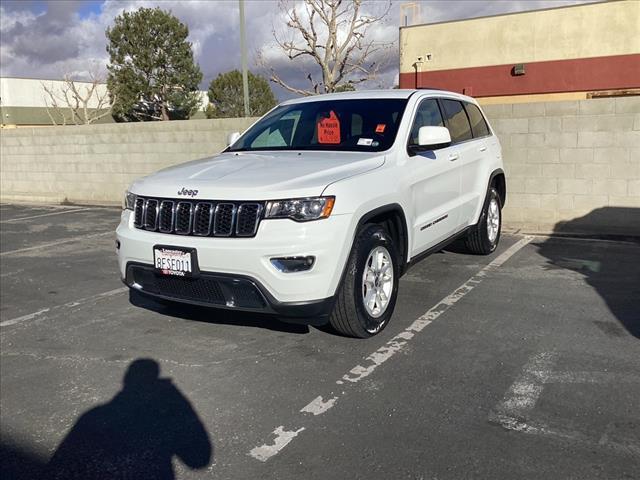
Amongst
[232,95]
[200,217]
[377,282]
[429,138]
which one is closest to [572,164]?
[429,138]

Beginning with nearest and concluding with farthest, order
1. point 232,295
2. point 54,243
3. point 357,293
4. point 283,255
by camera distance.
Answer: point 283,255, point 232,295, point 357,293, point 54,243

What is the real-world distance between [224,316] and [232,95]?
38056 mm

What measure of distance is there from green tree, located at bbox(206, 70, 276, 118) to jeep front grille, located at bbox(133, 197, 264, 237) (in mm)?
37068

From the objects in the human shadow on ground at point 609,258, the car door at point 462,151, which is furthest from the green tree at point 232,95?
the car door at point 462,151

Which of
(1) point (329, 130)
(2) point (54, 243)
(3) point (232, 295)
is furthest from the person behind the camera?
(2) point (54, 243)

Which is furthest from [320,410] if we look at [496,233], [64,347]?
[496,233]

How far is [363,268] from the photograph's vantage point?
3977 millimetres

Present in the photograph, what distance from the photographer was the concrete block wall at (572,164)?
7.76 metres

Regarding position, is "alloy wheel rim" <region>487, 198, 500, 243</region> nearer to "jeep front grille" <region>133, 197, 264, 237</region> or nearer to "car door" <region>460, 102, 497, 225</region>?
"car door" <region>460, 102, 497, 225</region>

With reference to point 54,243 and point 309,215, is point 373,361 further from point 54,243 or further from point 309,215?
point 54,243

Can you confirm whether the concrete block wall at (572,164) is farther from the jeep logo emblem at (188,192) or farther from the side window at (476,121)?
the jeep logo emblem at (188,192)

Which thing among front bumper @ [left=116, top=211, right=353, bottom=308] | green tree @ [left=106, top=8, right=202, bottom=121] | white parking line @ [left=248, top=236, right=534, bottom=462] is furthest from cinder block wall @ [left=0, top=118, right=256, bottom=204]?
green tree @ [left=106, top=8, right=202, bottom=121]

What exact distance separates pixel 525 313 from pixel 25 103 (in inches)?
2198

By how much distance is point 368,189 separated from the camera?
3965mm
